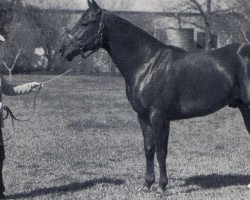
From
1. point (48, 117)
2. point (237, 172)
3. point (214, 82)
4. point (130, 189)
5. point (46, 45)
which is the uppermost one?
point (214, 82)

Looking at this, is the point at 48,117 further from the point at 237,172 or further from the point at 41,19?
the point at 41,19

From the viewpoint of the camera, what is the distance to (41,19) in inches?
1469

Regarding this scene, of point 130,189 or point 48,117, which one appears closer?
point 130,189

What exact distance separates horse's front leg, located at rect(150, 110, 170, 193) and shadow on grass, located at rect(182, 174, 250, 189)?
27.9 inches

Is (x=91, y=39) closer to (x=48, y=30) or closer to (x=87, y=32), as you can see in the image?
(x=87, y=32)

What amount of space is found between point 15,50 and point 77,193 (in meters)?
29.6

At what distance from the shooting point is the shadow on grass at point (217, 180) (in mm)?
7121

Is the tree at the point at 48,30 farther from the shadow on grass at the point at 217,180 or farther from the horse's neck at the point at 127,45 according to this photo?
the horse's neck at the point at 127,45

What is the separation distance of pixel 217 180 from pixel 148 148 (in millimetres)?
1353

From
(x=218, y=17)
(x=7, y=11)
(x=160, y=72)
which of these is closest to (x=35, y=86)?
(x=160, y=72)

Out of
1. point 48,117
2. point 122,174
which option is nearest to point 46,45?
point 48,117

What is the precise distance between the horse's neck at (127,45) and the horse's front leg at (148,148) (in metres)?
0.66

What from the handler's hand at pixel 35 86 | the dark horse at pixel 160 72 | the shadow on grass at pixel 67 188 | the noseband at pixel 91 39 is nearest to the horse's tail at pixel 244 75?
the dark horse at pixel 160 72

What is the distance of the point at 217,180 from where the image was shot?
7.39 meters
